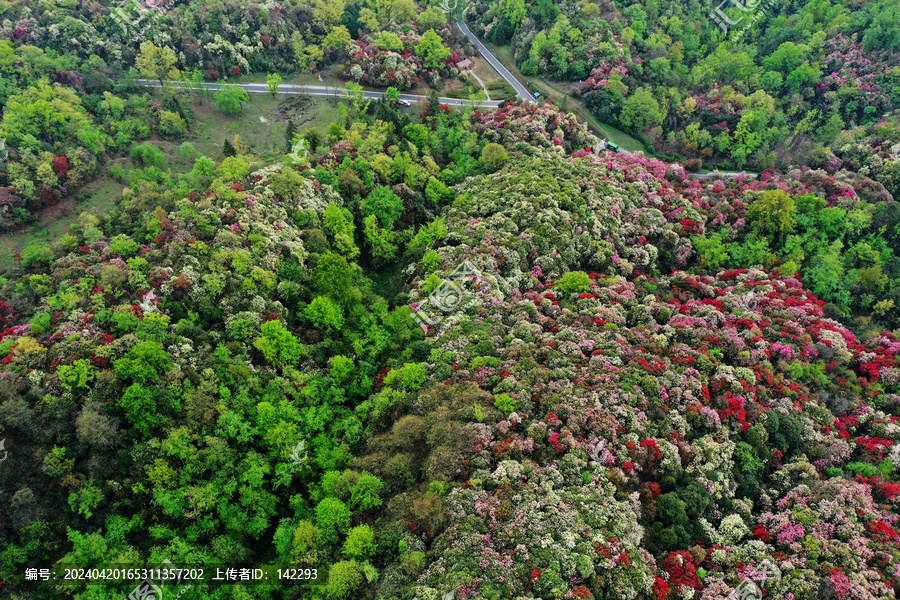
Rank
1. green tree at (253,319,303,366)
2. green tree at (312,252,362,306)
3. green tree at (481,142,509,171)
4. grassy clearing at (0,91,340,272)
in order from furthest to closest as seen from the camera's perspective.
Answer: green tree at (481,142,509,171), grassy clearing at (0,91,340,272), green tree at (312,252,362,306), green tree at (253,319,303,366)

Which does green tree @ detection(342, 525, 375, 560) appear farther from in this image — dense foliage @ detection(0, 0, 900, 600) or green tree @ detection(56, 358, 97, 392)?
green tree @ detection(56, 358, 97, 392)

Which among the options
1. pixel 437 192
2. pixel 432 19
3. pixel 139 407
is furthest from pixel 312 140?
pixel 432 19

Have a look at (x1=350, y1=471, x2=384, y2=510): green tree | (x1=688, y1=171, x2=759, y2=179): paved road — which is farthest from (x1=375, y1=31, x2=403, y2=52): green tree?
(x1=350, y1=471, x2=384, y2=510): green tree

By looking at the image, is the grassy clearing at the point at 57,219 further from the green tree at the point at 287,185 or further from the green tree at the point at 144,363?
the green tree at the point at 144,363

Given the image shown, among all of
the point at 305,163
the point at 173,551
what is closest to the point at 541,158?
the point at 305,163

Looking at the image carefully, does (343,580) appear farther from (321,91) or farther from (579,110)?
(579,110)

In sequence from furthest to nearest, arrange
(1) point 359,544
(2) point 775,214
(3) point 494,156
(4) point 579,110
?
(4) point 579,110, (3) point 494,156, (2) point 775,214, (1) point 359,544
